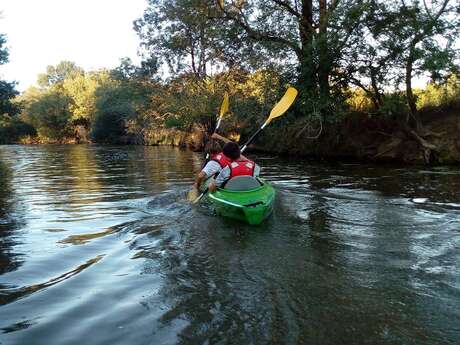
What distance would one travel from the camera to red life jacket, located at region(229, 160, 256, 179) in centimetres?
646

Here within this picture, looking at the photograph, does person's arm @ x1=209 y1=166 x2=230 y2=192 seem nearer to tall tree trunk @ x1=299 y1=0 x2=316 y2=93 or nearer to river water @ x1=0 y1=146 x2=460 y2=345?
river water @ x1=0 y1=146 x2=460 y2=345

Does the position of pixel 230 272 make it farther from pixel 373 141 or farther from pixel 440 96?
pixel 440 96

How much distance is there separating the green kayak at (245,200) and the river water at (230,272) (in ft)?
0.55

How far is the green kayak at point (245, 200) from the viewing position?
577 cm

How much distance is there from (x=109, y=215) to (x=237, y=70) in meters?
20.1

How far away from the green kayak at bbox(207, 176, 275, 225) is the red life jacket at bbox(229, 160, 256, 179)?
133 millimetres

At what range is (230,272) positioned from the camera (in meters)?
4.01

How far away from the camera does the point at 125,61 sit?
3969cm

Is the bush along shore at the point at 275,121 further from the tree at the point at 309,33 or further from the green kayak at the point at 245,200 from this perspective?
the green kayak at the point at 245,200

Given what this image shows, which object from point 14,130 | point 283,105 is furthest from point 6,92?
point 14,130

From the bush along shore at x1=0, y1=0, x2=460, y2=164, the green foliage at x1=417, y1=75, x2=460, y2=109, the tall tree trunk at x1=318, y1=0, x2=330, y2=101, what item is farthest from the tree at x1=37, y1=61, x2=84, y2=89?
the green foliage at x1=417, y1=75, x2=460, y2=109

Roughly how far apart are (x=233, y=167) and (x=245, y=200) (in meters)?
0.77

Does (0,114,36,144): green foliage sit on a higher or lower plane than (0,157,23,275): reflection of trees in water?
higher

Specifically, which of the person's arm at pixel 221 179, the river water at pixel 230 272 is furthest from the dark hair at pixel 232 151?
the river water at pixel 230 272
